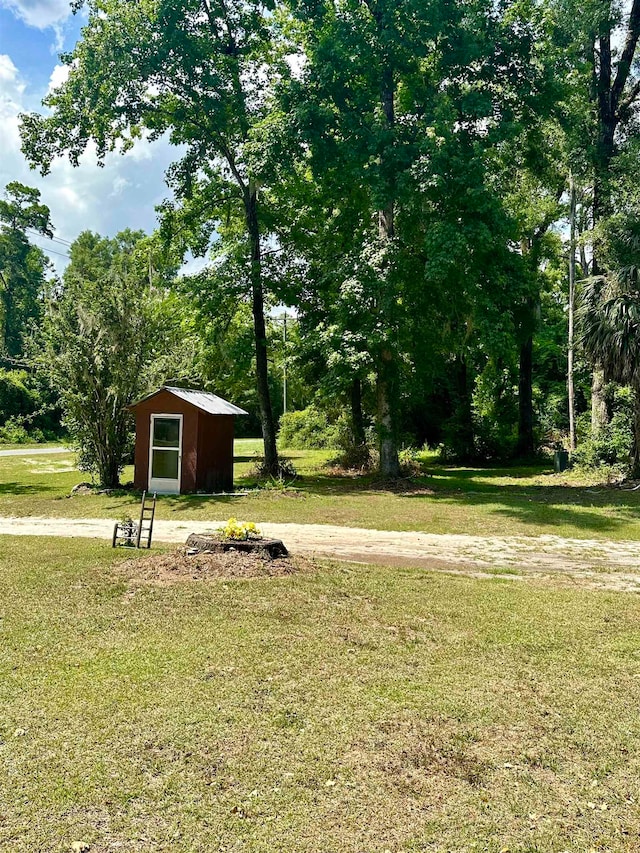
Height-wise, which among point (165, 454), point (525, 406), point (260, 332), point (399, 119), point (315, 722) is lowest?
point (315, 722)

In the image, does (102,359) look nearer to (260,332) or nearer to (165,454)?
(165,454)

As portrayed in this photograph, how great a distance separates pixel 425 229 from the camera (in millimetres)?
18594

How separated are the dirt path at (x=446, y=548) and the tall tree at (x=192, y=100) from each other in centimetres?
847

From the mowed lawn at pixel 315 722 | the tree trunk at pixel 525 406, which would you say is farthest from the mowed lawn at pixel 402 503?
the mowed lawn at pixel 315 722

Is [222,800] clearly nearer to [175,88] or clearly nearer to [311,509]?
[311,509]

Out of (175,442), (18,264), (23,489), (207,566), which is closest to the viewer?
(207,566)

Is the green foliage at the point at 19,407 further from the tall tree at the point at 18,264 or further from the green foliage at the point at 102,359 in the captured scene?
the green foliage at the point at 102,359

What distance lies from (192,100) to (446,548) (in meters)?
16.3

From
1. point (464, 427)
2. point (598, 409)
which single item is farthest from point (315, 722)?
point (464, 427)

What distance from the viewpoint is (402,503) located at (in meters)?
14.6

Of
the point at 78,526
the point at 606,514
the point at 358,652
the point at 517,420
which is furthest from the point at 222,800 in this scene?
the point at 517,420

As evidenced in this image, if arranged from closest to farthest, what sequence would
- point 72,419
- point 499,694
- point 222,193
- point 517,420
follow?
point 499,694, point 72,419, point 222,193, point 517,420

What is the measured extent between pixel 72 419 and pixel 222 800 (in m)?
15.1

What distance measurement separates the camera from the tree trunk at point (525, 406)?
82.4ft
